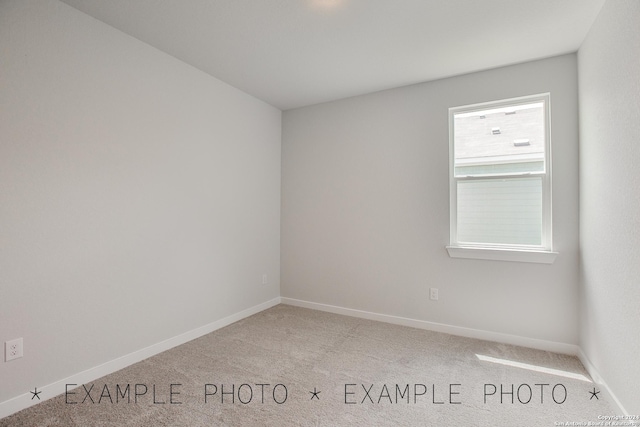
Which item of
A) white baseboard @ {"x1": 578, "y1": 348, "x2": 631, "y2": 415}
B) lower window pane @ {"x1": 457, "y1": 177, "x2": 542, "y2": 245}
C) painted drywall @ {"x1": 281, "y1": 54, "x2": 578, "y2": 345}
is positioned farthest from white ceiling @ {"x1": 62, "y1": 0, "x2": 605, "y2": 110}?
white baseboard @ {"x1": 578, "y1": 348, "x2": 631, "y2": 415}

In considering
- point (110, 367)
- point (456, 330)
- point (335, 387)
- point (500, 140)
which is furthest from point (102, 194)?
point (500, 140)

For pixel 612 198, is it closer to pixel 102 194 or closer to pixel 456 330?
pixel 456 330

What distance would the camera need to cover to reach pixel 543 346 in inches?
106

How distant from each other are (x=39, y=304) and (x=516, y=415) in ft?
9.90

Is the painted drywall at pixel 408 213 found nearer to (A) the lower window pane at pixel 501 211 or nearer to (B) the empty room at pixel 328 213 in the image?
(B) the empty room at pixel 328 213

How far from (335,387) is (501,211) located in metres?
2.20

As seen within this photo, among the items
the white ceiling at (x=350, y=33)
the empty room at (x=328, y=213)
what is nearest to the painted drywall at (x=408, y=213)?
the empty room at (x=328, y=213)

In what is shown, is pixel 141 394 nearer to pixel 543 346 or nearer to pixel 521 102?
pixel 543 346

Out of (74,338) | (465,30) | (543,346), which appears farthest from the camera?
(543,346)

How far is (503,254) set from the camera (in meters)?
2.81

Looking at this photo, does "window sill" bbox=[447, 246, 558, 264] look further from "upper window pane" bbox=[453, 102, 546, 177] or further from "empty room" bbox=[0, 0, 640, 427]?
"upper window pane" bbox=[453, 102, 546, 177]

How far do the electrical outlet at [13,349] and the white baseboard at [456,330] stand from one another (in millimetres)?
2661

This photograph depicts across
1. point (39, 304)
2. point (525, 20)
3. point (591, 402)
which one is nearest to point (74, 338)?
point (39, 304)

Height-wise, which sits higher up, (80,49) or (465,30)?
(465,30)
